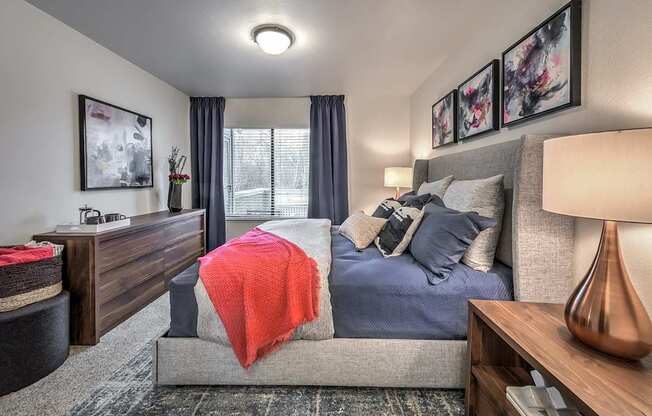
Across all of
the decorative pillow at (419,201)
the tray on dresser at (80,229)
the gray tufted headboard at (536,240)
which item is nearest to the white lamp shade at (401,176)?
the decorative pillow at (419,201)

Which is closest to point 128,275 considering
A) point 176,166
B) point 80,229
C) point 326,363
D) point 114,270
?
point 114,270

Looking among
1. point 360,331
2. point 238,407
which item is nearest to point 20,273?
point 238,407

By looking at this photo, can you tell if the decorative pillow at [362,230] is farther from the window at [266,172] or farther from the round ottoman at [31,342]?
the window at [266,172]

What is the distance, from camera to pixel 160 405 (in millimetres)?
1466

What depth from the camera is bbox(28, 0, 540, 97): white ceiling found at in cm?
207

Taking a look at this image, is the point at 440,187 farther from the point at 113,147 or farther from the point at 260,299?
the point at 113,147

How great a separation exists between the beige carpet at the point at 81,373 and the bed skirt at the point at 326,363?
0.93 ft

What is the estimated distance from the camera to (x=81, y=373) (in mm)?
1743

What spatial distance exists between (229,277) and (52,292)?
1279mm

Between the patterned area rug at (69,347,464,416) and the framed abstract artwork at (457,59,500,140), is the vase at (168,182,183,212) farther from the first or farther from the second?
the framed abstract artwork at (457,59,500,140)

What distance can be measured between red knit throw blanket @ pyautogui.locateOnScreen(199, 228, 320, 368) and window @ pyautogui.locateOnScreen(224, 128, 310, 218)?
296cm

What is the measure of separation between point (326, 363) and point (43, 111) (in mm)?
2642

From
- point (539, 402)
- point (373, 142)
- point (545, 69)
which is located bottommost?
point (539, 402)

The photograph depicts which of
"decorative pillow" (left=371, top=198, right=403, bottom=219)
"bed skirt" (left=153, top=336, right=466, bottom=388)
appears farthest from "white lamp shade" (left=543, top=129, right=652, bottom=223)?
"decorative pillow" (left=371, top=198, right=403, bottom=219)
